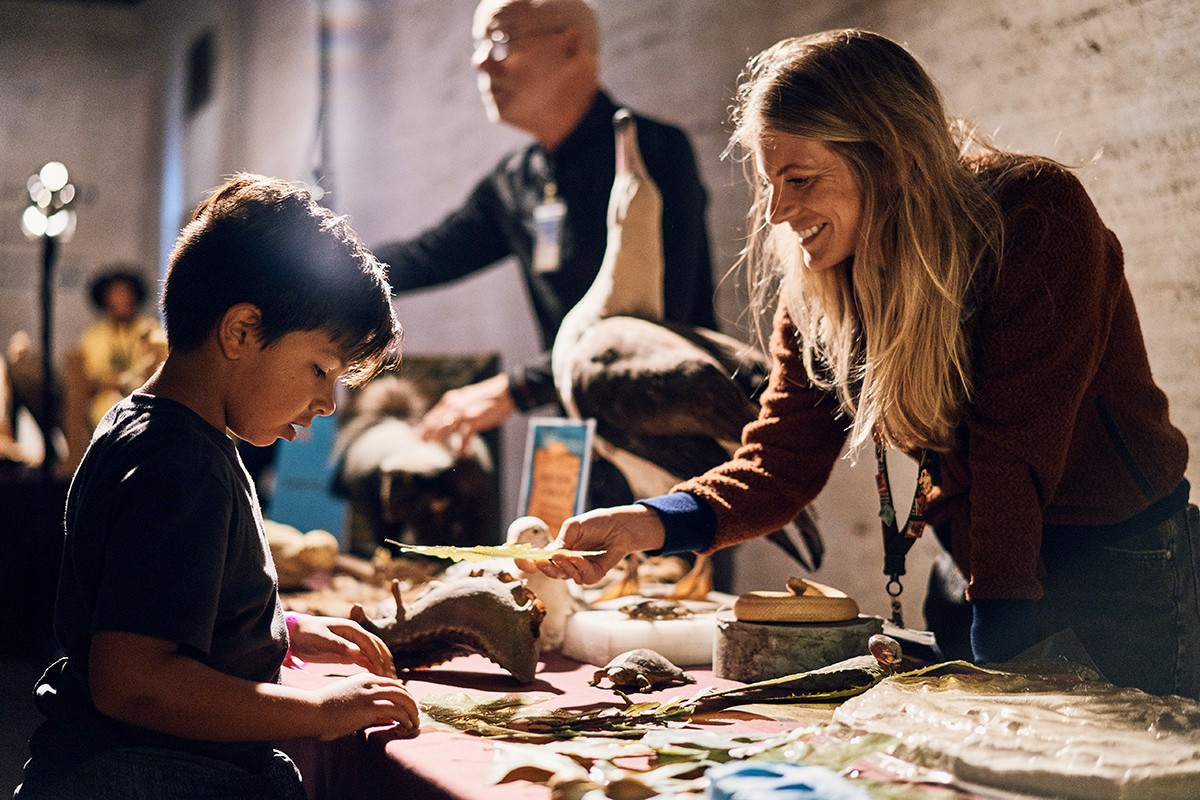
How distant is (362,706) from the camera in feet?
3.91

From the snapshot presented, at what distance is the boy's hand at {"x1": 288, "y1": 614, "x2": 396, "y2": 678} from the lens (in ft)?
4.85

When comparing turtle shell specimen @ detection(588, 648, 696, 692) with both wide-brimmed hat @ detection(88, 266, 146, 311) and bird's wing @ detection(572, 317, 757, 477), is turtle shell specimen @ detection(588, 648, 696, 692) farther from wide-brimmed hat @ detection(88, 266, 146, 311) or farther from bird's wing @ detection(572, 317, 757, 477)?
wide-brimmed hat @ detection(88, 266, 146, 311)

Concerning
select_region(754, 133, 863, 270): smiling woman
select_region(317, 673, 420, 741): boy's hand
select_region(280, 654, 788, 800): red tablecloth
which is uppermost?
select_region(754, 133, 863, 270): smiling woman

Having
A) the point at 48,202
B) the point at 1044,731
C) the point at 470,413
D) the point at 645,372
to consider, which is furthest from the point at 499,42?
the point at 1044,731

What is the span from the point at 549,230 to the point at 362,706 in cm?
191

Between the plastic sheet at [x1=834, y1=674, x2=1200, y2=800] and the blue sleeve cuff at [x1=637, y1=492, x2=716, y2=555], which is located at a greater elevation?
the blue sleeve cuff at [x1=637, y1=492, x2=716, y2=555]

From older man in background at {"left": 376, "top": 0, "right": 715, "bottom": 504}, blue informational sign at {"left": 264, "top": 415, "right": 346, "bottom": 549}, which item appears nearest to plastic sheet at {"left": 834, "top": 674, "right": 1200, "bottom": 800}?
older man in background at {"left": 376, "top": 0, "right": 715, "bottom": 504}

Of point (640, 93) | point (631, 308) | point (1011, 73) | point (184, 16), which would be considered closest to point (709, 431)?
point (631, 308)

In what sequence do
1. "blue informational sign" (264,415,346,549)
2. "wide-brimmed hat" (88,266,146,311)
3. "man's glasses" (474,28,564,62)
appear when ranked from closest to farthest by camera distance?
"man's glasses" (474,28,564,62), "blue informational sign" (264,415,346,549), "wide-brimmed hat" (88,266,146,311)

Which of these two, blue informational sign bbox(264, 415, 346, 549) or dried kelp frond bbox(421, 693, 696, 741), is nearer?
dried kelp frond bbox(421, 693, 696, 741)

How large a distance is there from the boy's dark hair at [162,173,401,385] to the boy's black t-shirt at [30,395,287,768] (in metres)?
0.12

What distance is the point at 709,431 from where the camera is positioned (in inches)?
84.7

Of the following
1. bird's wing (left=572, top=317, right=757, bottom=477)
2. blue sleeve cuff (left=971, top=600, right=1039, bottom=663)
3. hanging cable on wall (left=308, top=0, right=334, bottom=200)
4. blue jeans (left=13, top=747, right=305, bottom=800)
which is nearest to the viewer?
blue jeans (left=13, top=747, right=305, bottom=800)

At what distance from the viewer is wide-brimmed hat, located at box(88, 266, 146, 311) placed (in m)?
5.58
